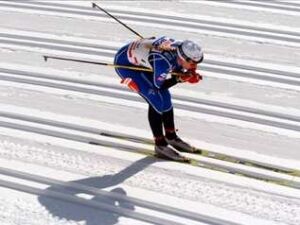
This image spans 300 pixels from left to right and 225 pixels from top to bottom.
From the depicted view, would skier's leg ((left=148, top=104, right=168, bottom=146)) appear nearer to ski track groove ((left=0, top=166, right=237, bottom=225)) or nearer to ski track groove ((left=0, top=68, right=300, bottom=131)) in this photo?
ski track groove ((left=0, top=166, right=237, bottom=225))

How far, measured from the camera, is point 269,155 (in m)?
7.42

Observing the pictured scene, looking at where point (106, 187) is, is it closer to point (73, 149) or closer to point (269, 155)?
point (73, 149)

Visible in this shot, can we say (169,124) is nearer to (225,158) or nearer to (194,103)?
(225,158)

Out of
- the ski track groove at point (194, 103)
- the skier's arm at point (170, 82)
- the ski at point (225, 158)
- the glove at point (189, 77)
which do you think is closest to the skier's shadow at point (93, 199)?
the ski at point (225, 158)

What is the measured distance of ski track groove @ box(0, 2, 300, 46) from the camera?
11.0 m

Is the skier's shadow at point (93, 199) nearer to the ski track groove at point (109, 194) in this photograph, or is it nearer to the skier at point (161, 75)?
the ski track groove at point (109, 194)

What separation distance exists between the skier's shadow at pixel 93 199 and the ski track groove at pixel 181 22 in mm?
4507

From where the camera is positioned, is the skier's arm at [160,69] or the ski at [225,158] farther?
the ski at [225,158]

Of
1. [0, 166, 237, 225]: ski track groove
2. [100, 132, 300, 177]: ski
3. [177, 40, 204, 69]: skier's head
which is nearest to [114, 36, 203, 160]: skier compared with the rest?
[177, 40, 204, 69]: skier's head

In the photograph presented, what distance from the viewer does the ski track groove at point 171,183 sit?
6.37 meters

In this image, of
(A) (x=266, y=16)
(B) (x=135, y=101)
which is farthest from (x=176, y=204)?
(A) (x=266, y=16)

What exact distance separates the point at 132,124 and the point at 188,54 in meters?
1.60

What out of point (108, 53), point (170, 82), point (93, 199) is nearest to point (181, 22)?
point (108, 53)

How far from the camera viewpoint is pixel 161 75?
6945 mm
